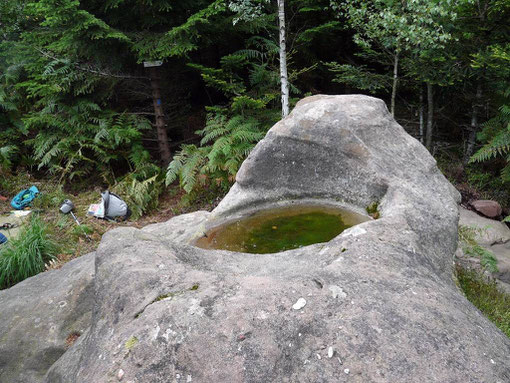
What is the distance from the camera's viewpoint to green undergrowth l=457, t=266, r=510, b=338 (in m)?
3.91

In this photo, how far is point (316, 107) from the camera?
15.6ft

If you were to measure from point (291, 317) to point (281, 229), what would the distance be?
7.56ft

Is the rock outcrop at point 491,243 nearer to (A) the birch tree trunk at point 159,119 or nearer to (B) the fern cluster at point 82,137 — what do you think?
(A) the birch tree trunk at point 159,119

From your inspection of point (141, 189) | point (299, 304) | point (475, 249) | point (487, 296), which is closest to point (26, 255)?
point (141, 189)

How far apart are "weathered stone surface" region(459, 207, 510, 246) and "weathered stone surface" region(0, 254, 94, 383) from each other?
212 inches

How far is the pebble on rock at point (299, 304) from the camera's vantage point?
2.07 meters

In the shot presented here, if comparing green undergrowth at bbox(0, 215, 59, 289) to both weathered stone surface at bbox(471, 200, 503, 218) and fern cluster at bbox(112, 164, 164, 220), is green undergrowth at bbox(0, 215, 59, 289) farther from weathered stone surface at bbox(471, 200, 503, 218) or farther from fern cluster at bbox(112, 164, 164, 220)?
weathered stone surface at bbox(471, 200, 503, 218)

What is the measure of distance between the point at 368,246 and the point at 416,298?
1.77 ft

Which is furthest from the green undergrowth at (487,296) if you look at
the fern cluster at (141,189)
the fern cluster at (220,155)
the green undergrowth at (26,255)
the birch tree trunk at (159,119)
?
the birch tree trunk at (159,119)

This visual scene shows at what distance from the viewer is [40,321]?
142 inches

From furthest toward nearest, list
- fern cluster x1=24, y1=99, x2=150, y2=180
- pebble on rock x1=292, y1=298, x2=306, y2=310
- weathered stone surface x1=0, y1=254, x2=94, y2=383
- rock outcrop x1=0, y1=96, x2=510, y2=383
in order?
fern cluster x1=24, y1=99, x2=150, y2=180, weathered stone surface x1=0, y1=254, x2=94, y2=383, pebble on rock x1=292, y1=298, x2=306, y2=310, rock outcrop x1=0, y1=96, x2=510, y2=383

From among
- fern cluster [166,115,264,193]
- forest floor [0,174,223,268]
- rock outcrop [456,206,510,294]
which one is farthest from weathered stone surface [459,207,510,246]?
forest floor [0,174,223,268]

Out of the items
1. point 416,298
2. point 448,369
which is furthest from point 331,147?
point 448,369

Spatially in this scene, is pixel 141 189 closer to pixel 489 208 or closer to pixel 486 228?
pixel 486 228
